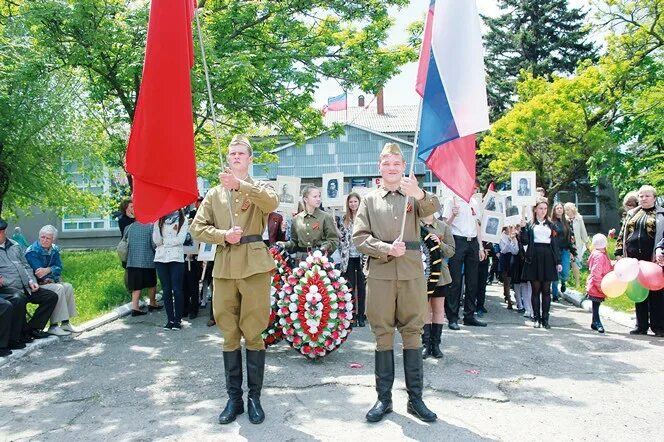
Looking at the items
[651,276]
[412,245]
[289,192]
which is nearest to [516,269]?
[651,276]

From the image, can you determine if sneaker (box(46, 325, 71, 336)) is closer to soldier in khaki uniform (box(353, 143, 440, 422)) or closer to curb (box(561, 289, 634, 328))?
soldier in khaki uniform (box(353, 143, 440, 422))

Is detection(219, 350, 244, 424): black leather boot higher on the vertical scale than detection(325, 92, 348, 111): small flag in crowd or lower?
lower

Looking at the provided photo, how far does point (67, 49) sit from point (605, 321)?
9.73 metres

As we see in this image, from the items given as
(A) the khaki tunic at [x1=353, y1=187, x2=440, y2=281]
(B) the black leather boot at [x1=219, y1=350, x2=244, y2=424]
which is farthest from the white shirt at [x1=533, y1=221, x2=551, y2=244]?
(B) the black leather boot at [x1=219, y1=350, x2=244, y2=424]

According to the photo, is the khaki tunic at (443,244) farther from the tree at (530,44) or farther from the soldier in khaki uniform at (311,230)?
the tree at (530,44)

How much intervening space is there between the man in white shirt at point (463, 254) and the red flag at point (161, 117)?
484 cm

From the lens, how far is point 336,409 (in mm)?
4965

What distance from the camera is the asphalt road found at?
4477mm

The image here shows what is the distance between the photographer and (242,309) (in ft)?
15.9

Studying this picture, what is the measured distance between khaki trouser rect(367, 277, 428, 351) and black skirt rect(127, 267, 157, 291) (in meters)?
6.50

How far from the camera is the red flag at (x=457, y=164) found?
16.7 feet

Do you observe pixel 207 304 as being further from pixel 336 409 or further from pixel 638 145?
pixel 638 145

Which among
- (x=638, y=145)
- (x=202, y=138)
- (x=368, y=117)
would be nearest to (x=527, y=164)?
(x=638, y=145)

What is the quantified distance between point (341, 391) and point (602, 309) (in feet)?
22.1
